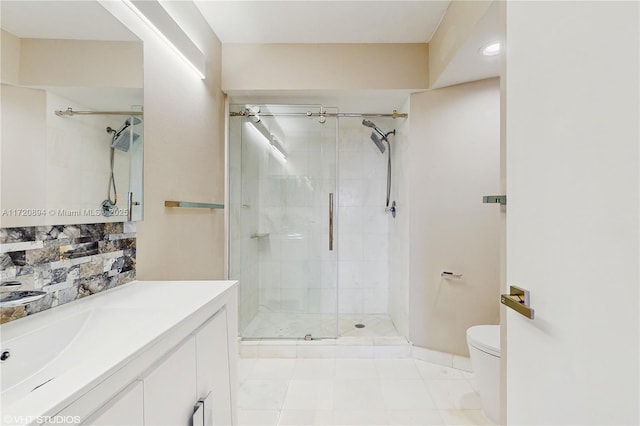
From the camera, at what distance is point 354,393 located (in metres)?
1.89

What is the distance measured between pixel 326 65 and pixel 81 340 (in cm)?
224

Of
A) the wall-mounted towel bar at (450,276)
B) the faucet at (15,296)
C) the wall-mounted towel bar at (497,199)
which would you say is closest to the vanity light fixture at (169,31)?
the faucet at (15,296)

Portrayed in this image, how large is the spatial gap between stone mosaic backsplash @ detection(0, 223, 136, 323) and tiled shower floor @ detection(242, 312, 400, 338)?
1.52 metres

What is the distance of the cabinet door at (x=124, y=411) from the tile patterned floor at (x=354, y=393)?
123 centimetres

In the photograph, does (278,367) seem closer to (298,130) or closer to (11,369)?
(11,369)

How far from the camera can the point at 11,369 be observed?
679 millimetres

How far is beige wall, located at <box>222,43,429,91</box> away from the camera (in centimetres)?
228

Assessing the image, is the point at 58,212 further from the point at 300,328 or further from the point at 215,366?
the point at 300,328

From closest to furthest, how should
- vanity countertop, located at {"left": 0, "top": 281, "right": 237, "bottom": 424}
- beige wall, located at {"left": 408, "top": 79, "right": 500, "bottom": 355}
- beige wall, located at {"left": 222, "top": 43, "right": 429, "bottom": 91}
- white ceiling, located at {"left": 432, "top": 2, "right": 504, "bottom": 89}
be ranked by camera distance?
vanity countertop, located at {"left": 0, "top": 281, "right": 237, "bottom": 424} → white ceiling, located at {"left": 432, "top": 2, "right": 504, "bottom": 89} → beige wall, located at {"left": 408, "top": 79, "right": 500, "bottom": 355} → beige wall, located at {"left": 222, "top": 43, "right": 429, "bottom": 91}

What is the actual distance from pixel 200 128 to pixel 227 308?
1.30 meters
